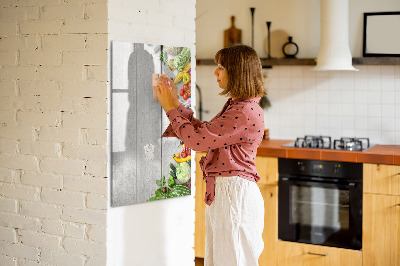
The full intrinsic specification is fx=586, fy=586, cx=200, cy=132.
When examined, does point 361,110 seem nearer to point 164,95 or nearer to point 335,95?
point 335,95

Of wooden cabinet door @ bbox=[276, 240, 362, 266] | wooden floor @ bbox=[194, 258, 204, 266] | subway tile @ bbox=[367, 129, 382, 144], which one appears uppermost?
subway tile @ bbox=[367, 129, 382, 144]

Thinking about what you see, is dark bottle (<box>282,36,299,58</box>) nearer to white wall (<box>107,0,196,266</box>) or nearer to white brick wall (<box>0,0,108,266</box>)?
white wall (<box>107,0,196,266</box>)

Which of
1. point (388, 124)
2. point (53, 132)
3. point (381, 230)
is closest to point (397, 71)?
point (388, 124)

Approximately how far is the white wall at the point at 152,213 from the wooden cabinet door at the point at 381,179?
137 cm

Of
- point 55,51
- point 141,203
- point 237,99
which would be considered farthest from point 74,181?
point 237,99

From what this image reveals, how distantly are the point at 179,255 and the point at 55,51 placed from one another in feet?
4.13

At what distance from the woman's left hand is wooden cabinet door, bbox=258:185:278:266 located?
64.4 inches

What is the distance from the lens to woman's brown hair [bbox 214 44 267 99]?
265 centimetres

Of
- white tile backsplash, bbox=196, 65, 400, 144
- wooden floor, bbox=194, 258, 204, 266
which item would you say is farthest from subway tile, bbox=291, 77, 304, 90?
wooden floor, bbox=194, 258, 204, 266

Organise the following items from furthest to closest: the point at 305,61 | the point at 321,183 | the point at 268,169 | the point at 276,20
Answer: the point at 276,20
the point at 305,61
the point at 268,169
the point at 321,183

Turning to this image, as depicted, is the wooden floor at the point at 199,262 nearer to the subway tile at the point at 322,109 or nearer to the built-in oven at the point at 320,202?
the built-in oven at the point at 320,202

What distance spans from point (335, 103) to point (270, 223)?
112 centimetres

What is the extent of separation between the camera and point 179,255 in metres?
3.18

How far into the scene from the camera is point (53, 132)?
2918mm
